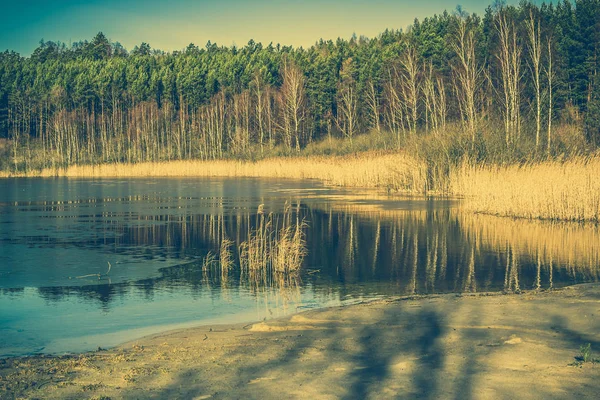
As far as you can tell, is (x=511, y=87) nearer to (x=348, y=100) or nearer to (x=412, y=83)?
(x=412, y=83)

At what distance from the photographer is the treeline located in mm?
66062

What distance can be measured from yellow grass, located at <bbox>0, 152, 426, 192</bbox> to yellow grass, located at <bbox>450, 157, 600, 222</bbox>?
872 centimetres

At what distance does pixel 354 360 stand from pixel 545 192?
58.0 ft

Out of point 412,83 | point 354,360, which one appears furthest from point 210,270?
point 412,83

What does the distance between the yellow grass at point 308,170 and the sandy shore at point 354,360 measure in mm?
25692

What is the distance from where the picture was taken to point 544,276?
14.1 meters

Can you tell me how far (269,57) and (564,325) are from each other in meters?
109

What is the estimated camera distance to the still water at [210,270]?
10.9 m

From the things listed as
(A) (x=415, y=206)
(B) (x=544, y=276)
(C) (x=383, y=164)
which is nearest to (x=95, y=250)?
(B) (x=544, y=276)

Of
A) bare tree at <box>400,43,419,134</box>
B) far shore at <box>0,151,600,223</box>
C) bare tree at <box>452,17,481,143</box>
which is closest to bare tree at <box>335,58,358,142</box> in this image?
bare tree at <box>400,43,419,134</box>

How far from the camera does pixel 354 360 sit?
762cm

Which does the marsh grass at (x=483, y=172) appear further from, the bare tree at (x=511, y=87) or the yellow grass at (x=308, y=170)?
the bare tree at (x=511, y=87)

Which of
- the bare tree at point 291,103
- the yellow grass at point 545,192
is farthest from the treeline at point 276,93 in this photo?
the yellow grass at point 545,192

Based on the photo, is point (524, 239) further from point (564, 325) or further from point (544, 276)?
point (564, 325)
